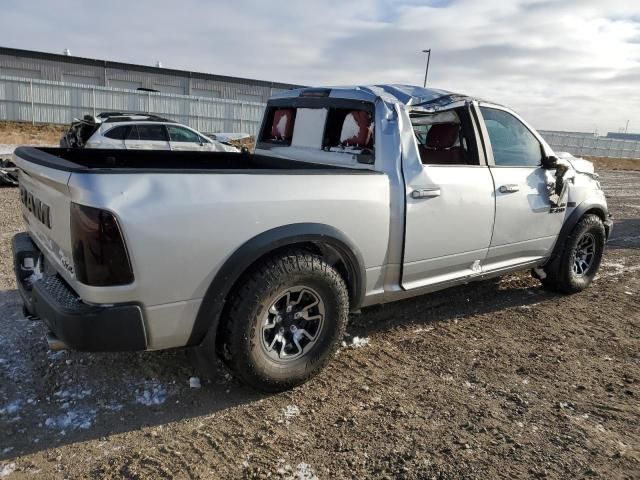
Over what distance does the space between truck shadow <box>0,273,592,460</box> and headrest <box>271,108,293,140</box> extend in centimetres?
187

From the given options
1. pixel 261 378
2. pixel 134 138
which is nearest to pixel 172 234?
pixel 261 378

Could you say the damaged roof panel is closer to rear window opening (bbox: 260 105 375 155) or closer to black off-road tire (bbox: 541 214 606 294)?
rear window opening (bbox: 260 105 375 155)

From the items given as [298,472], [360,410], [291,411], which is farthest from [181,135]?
[298,472]

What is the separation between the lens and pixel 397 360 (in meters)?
3.55

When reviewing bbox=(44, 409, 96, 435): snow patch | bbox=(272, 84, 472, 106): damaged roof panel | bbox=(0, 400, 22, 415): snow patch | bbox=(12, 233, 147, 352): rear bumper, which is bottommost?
bbox=(44, 409, 96, 435): snow patch

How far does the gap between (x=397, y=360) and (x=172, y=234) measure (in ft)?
6.27

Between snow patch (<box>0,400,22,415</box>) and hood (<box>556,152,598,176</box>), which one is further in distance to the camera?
hood (<box>556,152,598,176</box>)

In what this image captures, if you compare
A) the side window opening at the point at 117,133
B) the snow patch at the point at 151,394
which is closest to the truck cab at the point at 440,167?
the snow patch at the point at 151,394

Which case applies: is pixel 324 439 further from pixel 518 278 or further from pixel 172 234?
pixel 518 278

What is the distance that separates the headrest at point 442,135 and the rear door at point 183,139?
29.7ft

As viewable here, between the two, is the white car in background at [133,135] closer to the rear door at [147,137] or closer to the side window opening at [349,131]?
the rear door at [147,137]

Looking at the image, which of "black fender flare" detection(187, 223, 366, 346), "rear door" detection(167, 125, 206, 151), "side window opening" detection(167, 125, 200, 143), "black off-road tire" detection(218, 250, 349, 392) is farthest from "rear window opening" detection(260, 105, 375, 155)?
"side window opening" detection(167, 125, 200, 143)

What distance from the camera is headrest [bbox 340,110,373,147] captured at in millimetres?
3654

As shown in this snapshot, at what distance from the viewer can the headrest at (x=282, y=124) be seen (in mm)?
4391
